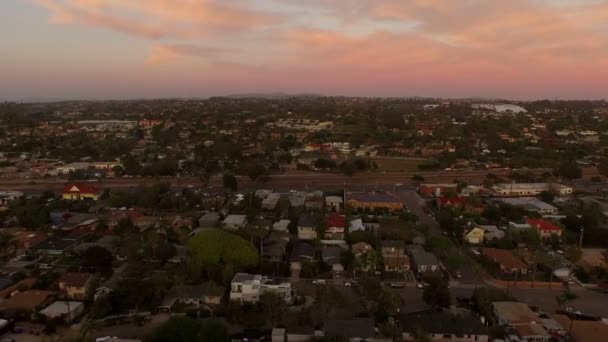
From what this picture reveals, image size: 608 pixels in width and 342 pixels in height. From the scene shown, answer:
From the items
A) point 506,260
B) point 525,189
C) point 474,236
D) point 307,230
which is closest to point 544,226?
point 474,236

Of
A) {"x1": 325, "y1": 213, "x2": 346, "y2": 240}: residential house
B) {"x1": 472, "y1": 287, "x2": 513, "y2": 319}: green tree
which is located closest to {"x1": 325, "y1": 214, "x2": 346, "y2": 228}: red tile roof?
{"x1": 325, "y1": 213, "x2": 346, "y2": 240}: residential house

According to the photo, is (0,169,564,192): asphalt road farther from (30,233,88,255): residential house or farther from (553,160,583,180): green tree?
(30,233,88,255): residential house

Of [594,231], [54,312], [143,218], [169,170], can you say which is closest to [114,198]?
[143,218]

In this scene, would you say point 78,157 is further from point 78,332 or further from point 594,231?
point 594,231

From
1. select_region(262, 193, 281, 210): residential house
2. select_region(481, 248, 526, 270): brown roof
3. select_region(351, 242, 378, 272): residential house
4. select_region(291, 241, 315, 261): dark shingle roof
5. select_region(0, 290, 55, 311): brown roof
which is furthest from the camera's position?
select_region(262, 193, 281, 210): residential house

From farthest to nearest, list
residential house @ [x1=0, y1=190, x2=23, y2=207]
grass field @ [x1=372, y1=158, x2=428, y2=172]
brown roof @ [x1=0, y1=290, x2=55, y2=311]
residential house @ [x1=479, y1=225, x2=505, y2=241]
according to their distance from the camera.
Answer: grass field @ [x1=372, y1=158, x2=428, y2=172]
residential house @ [x1=0, y1=190, x2=23, y2=207]
residential house @ [x1=479, y1=225, x2=505, y2=241]
brown roof @ [x1=0, y1=290, x2=55, y2=311]

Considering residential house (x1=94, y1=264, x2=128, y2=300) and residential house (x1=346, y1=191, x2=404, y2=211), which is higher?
residential house (x1=346, y1=191, x2=404, y2=211)

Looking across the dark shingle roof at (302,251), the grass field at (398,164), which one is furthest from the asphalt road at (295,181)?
the dark shingle roof at (302,251)
